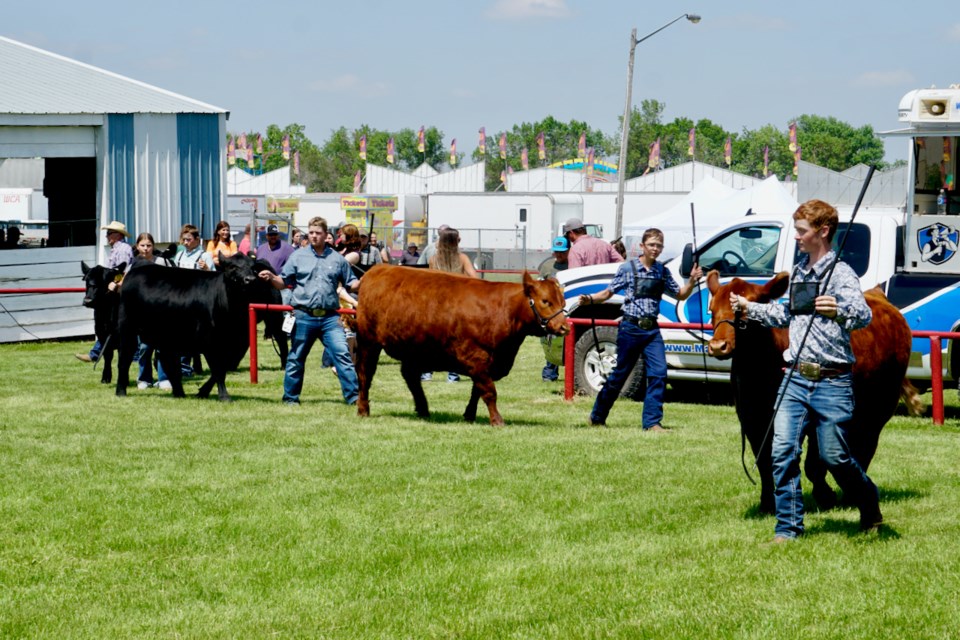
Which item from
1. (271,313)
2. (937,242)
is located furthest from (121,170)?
(937,242)

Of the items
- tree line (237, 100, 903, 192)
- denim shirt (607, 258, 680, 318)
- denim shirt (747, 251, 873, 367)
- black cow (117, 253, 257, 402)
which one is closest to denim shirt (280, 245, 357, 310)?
black cow (117, 253, 257, 402)

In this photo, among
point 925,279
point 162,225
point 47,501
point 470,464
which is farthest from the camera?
point 162,225

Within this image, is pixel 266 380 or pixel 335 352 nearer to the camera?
pixel 335 352

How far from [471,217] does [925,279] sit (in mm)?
39949

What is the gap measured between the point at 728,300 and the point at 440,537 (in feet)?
7.12

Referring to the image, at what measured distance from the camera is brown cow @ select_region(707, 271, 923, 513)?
7.31m

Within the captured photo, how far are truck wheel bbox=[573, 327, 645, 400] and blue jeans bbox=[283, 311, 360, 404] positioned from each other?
2.76 meters

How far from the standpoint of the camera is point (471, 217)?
173 ft

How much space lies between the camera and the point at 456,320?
1159 cm

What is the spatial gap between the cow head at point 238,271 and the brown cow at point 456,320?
67.8 inches

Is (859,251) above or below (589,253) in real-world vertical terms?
above

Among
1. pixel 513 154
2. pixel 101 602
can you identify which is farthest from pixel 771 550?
pixel 513 154

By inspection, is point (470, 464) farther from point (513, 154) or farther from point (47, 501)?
point (513, 154)

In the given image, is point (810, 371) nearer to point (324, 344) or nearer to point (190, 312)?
point (324, 344)
